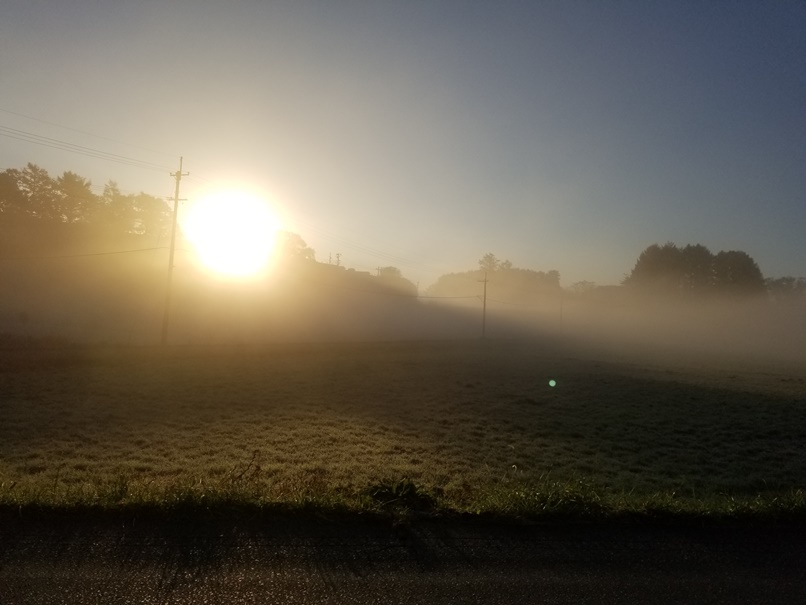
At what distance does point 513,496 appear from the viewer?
6.12m

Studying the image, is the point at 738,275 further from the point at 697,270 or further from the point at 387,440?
the point at 387,440

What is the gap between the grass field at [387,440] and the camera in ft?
19.9

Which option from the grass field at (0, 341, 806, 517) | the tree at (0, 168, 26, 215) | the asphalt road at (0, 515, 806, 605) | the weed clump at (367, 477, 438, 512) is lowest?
the grass field at (0, 341, 806, 517)

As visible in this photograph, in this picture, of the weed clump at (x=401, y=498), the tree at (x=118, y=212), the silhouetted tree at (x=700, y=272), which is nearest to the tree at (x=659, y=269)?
the silhouetted tree at (x=700, y=272)

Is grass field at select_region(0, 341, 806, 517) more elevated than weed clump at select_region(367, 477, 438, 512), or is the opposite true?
weed clump at select_region(367, 477, 438, 512)

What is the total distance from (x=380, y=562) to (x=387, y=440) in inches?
330

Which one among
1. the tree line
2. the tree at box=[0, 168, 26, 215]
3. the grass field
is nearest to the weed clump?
the grass field

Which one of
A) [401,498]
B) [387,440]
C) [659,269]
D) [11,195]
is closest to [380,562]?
[401,498]

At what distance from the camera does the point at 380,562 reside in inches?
176

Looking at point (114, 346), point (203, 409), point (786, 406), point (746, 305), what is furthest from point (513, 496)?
point (746, 305)

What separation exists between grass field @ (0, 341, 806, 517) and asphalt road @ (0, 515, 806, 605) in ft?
1.31

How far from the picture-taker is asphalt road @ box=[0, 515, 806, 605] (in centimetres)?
399

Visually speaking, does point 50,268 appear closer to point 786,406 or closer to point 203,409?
point 203,409

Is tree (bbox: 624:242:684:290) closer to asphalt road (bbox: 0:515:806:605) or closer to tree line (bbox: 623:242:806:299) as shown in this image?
tree line (bbox: 623:242:806:299)
